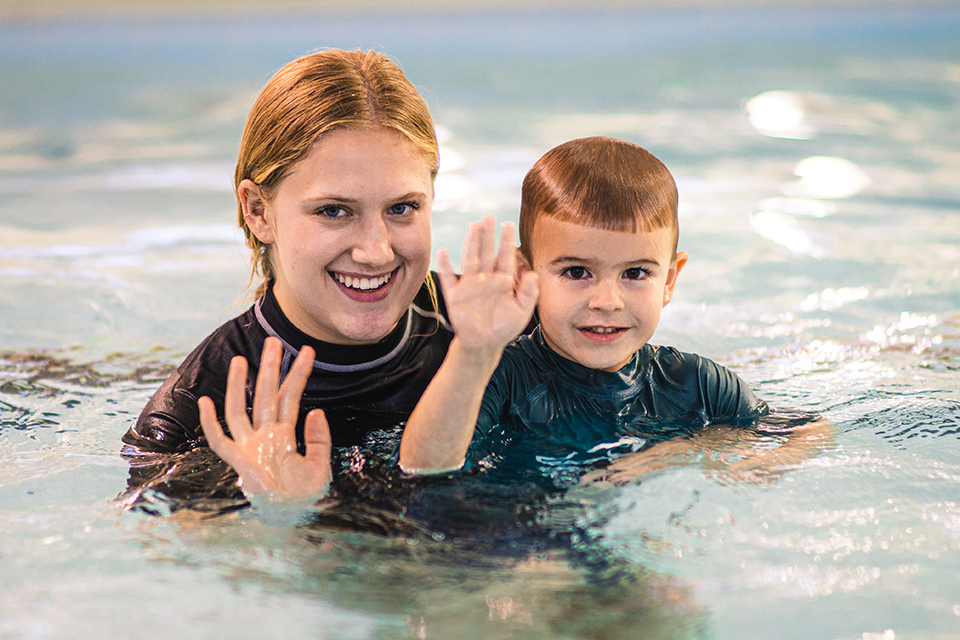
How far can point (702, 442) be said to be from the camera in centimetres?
238

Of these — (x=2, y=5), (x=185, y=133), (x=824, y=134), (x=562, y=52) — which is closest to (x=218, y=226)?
(x=185, y=133)

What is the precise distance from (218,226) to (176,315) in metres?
1.57

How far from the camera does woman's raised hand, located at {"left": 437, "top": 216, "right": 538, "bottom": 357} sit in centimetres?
191

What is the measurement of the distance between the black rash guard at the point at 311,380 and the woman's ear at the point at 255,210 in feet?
0.61

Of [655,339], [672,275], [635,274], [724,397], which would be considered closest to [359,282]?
[635,274]

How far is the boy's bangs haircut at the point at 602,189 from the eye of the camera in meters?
2.20

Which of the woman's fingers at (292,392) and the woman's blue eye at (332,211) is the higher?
the woman's blue eye at (332,211)

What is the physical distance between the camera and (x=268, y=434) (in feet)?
6.69

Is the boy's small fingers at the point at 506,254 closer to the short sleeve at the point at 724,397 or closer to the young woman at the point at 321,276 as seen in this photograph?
the young woman at the point at 321,276

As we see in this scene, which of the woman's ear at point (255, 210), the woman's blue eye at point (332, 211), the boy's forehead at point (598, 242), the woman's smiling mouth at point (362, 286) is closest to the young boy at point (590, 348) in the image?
the boy's forehead at point (598, 242)

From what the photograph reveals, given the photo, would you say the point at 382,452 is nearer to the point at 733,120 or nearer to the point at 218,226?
the point at 218,226

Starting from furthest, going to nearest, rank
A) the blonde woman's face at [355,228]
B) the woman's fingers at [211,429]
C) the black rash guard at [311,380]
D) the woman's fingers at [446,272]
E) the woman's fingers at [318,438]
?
the black rash guard at [311,380] → the blonde woman's face at [355,228] → the woman's fingers at [318,438] → the woman's fingers at [211,429] → the woman's fingers at [446,272]

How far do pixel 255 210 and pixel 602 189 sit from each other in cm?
89

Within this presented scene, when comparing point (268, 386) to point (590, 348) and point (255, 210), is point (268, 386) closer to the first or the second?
point (255, 210)
